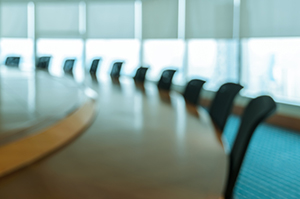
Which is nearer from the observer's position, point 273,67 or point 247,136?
point 247,136

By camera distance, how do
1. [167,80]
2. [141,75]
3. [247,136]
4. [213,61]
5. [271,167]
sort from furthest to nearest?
[213,61] → [141,75] → [167,80] → [271,167] → [247,136]

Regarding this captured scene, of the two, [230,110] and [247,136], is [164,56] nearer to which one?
[230,110]

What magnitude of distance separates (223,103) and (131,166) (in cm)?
132

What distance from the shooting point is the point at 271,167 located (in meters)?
3.39

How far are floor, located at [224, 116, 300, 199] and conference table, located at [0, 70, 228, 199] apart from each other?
4.16 feet

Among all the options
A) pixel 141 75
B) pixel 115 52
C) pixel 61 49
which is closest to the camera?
pixel 141 75

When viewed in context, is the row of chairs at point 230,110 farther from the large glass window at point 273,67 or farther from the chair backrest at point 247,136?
the large glass window at point 273,67

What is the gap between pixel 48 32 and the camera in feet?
32.0

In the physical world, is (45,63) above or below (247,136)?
above

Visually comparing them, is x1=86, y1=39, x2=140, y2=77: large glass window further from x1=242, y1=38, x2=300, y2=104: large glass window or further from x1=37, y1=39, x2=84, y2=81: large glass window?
x1=242, y1=38, x2=300, y2=104: large glass window

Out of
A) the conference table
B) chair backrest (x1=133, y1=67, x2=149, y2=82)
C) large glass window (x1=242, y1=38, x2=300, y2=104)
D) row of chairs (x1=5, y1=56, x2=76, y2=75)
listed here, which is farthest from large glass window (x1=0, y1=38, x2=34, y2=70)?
the conference table

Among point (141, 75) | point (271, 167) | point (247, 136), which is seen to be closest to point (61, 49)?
point (141, 75)

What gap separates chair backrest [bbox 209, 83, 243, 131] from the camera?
2213 mm

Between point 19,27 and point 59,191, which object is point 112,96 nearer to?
point 59,191
